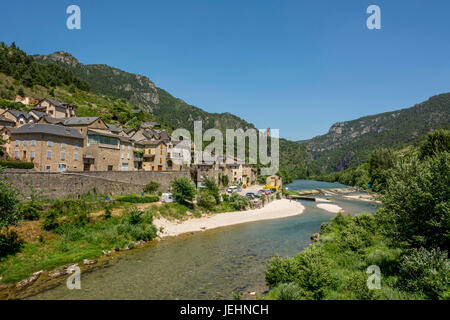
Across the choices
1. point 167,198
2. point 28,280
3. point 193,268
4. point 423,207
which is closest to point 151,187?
point 167,198

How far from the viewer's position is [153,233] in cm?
3409

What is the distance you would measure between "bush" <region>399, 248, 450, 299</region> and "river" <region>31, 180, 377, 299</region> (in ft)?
32.3

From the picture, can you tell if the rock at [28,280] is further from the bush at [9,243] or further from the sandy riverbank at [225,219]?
the sandy riverbank at [225,219]

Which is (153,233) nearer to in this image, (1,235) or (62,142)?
(1,235)

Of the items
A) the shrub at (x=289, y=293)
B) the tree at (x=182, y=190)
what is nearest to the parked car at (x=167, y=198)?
the tree at (x=182, y=190)

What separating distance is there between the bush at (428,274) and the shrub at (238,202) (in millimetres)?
A: 41431

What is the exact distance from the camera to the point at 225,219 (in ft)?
156

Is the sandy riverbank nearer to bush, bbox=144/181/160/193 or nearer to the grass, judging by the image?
the grass

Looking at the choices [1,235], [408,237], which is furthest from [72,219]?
[408,237]

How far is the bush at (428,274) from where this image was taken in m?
12.4
